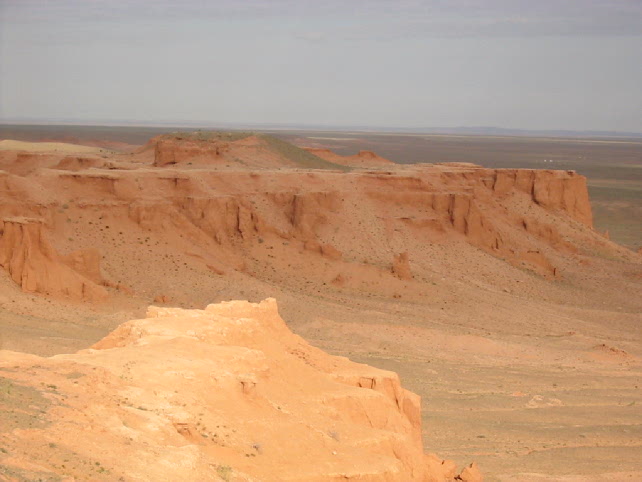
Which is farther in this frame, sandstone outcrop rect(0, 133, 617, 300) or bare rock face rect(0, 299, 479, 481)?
sandstone outcrop rect(0, 133, 617, 300)

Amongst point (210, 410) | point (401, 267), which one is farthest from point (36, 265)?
point (210, 410)

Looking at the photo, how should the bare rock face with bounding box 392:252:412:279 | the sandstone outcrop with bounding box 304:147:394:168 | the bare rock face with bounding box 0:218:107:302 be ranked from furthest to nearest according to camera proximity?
the sandstone outcrop with bounding box 304:147:394:168 < the bare rock face with bounding box 392:252:412:279 < the bare rock face with bounding box 0:218:107:302

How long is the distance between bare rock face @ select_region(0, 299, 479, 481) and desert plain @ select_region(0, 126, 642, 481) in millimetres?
41

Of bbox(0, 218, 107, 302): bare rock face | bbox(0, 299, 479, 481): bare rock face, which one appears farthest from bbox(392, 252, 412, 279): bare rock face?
bbox(0, 299, 479, 481): bare rock face

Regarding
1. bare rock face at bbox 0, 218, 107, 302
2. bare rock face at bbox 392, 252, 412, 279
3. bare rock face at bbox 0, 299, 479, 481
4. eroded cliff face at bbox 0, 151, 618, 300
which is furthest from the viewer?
bare rock face at bbox 392, 252, 412, 279

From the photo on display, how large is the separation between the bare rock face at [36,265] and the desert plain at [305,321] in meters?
0.07

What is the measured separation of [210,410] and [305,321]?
2044 cm

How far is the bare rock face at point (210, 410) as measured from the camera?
11.5 meters

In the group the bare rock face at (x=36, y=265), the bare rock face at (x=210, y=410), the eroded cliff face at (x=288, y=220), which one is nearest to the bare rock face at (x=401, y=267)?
the eroded cliff face at (x=288, y=220)

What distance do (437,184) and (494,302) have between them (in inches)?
401

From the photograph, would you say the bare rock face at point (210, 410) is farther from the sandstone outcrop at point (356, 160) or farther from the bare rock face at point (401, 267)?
the sandstone outcrop at point (356, 160)

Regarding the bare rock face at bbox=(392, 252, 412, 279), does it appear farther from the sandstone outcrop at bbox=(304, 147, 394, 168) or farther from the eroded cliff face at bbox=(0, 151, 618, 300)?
the sandstone outcrop at bbox=(304, 147, 394, 168)

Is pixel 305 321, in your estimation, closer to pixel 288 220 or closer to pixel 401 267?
pixel 401 267

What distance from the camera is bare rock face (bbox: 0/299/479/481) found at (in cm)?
1148
